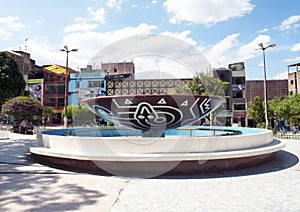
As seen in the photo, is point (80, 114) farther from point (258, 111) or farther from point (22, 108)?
point (258, 111)

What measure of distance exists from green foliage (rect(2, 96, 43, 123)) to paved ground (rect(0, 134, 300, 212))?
1566 cm

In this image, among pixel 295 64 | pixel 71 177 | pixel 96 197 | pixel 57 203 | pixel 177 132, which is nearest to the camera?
pixel 57 203

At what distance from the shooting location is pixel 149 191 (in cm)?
494

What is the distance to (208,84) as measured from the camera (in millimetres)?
31188

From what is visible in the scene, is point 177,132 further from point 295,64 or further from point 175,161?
point 295,64

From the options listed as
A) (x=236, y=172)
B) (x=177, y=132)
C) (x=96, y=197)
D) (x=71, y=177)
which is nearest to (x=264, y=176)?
(x=236, y=172)

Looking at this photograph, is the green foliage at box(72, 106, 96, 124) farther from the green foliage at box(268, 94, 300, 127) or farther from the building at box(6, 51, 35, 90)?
the green foliage at box(268, 94, 300, 127)

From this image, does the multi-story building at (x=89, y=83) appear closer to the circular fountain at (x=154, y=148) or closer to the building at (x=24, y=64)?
the building at (x=24, y=64)

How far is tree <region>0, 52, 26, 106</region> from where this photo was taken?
1622cm

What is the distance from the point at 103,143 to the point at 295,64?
42.2m

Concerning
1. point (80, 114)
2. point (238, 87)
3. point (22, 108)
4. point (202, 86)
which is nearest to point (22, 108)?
point (22, 108)

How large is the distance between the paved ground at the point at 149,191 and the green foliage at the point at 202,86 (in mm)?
23262

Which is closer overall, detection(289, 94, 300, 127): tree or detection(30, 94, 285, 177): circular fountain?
detection(30, 94, 285, 177): circular fountain

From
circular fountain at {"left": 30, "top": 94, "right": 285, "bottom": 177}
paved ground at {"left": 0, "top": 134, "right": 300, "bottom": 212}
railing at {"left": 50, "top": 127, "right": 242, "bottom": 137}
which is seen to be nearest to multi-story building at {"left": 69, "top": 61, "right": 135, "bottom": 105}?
railing at {"left": 50, "top": 127, "right": 242, "bottom": 137}
